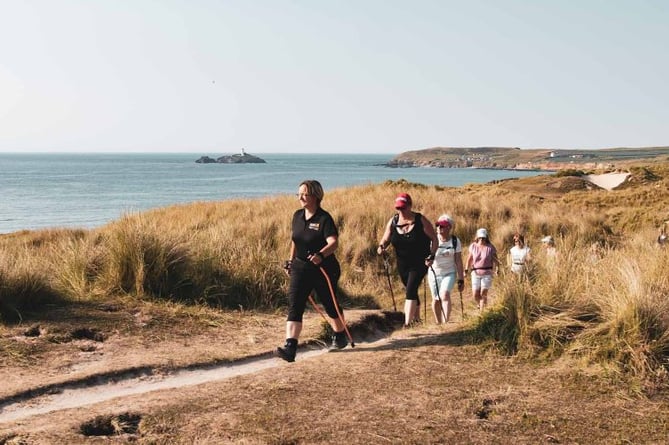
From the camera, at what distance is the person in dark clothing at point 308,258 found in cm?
676

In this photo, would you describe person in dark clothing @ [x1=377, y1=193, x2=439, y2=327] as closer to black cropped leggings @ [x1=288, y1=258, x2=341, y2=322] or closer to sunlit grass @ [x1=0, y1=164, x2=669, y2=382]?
sunlit grass @ [x1=0, y1=164, x2=669, y2=382]

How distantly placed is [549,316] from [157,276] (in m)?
5.17

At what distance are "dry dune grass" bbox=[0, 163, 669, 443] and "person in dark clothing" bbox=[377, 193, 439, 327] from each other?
59cm

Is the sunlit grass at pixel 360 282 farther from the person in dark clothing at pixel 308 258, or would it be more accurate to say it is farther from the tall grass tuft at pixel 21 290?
the person in dark clothing at pixel 308 258

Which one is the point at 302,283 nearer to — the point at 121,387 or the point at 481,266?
the point at 121,387

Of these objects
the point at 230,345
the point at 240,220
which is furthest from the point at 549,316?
the point at 240,220

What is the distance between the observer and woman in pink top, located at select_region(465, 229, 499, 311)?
9688 mm

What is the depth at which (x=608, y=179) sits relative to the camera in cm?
4453

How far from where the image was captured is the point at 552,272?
7.41 metres

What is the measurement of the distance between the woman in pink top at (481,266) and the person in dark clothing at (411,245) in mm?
1839

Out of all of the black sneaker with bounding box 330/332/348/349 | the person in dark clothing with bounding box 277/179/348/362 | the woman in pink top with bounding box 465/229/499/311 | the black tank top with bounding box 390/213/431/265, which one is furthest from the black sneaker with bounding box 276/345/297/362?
the woman in pink top with bounding box 465/229/499/311

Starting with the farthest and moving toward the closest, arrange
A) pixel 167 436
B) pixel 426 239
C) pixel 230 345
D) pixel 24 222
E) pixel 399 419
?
pixel 24 222, pixel 426 239, pixel 230 345, pixel 399 419, pixel 167 436

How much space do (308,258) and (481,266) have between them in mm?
3842

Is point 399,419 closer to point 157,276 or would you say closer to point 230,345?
point 230,345
